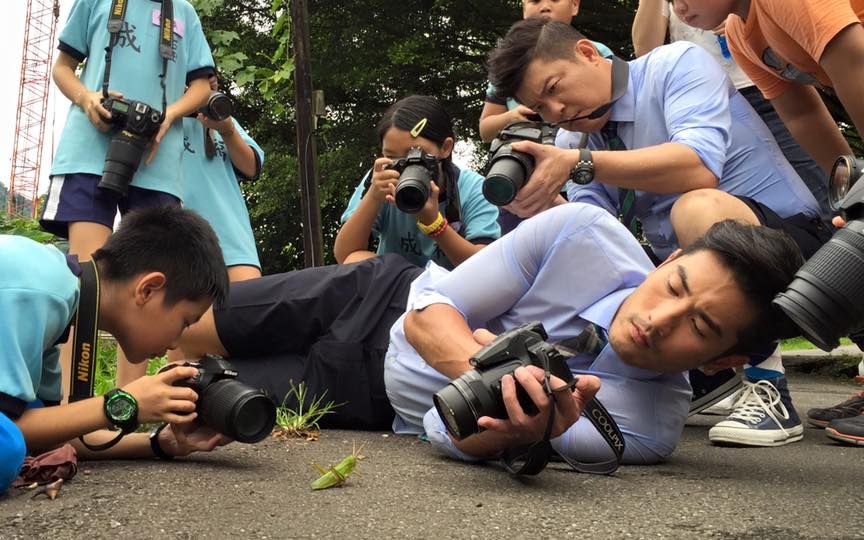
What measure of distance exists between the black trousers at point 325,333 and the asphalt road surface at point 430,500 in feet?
1.64

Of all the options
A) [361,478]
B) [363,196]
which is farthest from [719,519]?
[363,196]

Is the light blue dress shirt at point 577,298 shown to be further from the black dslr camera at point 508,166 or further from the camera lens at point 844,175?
the camera lens at point 844,175

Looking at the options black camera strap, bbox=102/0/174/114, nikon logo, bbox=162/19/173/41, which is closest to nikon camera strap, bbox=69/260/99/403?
black camera strap, bbox=102/0/174/114

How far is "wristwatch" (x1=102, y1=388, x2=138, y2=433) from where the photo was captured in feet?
6.91

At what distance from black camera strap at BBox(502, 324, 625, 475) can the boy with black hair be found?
2.34ft

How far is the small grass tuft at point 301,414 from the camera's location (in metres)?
2.94

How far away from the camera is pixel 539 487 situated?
2201 mm

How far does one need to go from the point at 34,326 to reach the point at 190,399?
420 millimetres

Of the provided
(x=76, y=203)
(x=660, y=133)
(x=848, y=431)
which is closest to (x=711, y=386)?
(x=848, y=431)

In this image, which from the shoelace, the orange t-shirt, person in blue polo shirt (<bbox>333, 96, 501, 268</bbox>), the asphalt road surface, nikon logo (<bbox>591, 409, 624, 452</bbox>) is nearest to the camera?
the asphalt road surface

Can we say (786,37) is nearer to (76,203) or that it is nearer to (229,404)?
(229,404)

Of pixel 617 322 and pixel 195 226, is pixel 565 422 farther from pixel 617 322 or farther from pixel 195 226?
pixel 195 226

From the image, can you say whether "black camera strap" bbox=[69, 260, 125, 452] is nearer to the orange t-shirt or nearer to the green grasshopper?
the green grasshopper

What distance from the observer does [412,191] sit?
11.1 feet
